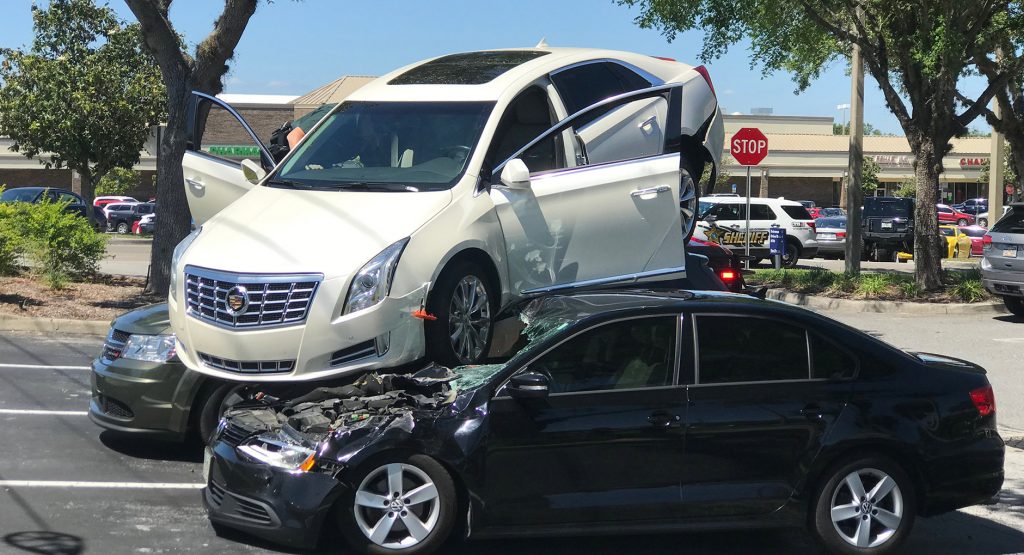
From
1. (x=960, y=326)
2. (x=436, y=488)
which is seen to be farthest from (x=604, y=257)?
(x=960, y=326)

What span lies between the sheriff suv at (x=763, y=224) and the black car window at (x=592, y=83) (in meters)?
18.4

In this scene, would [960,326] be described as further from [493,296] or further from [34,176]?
[34,176]

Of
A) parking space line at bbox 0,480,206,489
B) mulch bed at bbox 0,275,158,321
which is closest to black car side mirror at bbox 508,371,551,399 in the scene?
parking space line at bbox 0,480,206,489

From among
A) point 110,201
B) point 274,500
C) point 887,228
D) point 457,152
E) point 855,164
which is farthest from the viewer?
point 110,201

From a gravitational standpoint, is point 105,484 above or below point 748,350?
below

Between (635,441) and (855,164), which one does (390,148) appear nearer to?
(635,441)

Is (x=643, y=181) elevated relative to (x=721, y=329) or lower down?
elevated

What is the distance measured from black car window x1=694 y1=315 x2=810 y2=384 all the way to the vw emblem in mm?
2661

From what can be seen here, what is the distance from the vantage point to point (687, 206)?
8656 millimetres

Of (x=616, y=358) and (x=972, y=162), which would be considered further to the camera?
(x=972, y=162)

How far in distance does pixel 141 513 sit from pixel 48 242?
11279 mm

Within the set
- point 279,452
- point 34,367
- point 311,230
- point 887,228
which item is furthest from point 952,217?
point 279,452

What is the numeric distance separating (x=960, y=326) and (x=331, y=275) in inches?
469

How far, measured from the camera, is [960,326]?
613 inches
